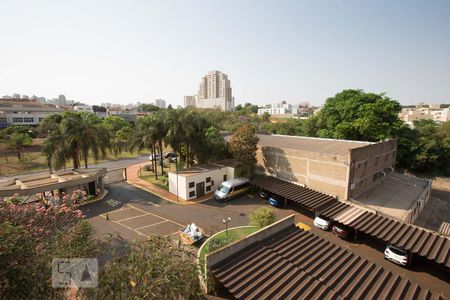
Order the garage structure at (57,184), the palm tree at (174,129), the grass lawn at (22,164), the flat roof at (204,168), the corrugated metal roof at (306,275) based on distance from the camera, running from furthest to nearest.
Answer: the grass lawn at (22,164)
the palm tree at (174,129)
the flat roof at (204,168)
the garage structure at (57,184)
the corrugated metal roof at (306,275)

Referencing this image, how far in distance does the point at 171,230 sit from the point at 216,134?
55.7 feet

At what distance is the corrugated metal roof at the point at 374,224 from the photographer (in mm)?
16531

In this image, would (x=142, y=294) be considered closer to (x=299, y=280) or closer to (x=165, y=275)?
(x=165, y=275)

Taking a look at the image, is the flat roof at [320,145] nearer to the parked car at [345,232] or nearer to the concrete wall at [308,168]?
the concrete wall at [308,168]

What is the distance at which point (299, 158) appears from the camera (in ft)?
90.9

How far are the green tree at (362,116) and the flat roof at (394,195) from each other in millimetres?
9431

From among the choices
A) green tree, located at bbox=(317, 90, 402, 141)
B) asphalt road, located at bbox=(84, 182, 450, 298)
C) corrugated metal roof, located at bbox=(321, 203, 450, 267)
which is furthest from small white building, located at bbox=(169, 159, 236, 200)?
Answer: green tree, located at bbox=(317, 90, 402, 141)

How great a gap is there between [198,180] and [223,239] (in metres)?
11.5

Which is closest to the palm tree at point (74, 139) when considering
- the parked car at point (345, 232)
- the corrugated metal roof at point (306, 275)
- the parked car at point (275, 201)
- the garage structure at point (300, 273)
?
the parked car at point (275, 201)

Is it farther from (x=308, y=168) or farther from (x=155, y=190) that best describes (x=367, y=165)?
(x=155, y=190)

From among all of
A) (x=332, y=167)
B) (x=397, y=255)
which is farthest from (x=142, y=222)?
(x=397, y=255)

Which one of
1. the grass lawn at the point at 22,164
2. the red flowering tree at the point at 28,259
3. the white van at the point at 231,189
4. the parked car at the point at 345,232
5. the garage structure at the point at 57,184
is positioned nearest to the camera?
the red flowering tree at the point at 28,259

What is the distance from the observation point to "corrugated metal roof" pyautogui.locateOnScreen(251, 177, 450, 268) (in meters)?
16.5

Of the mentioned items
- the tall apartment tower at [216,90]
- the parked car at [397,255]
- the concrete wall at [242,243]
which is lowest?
the parked car at [397,255]
